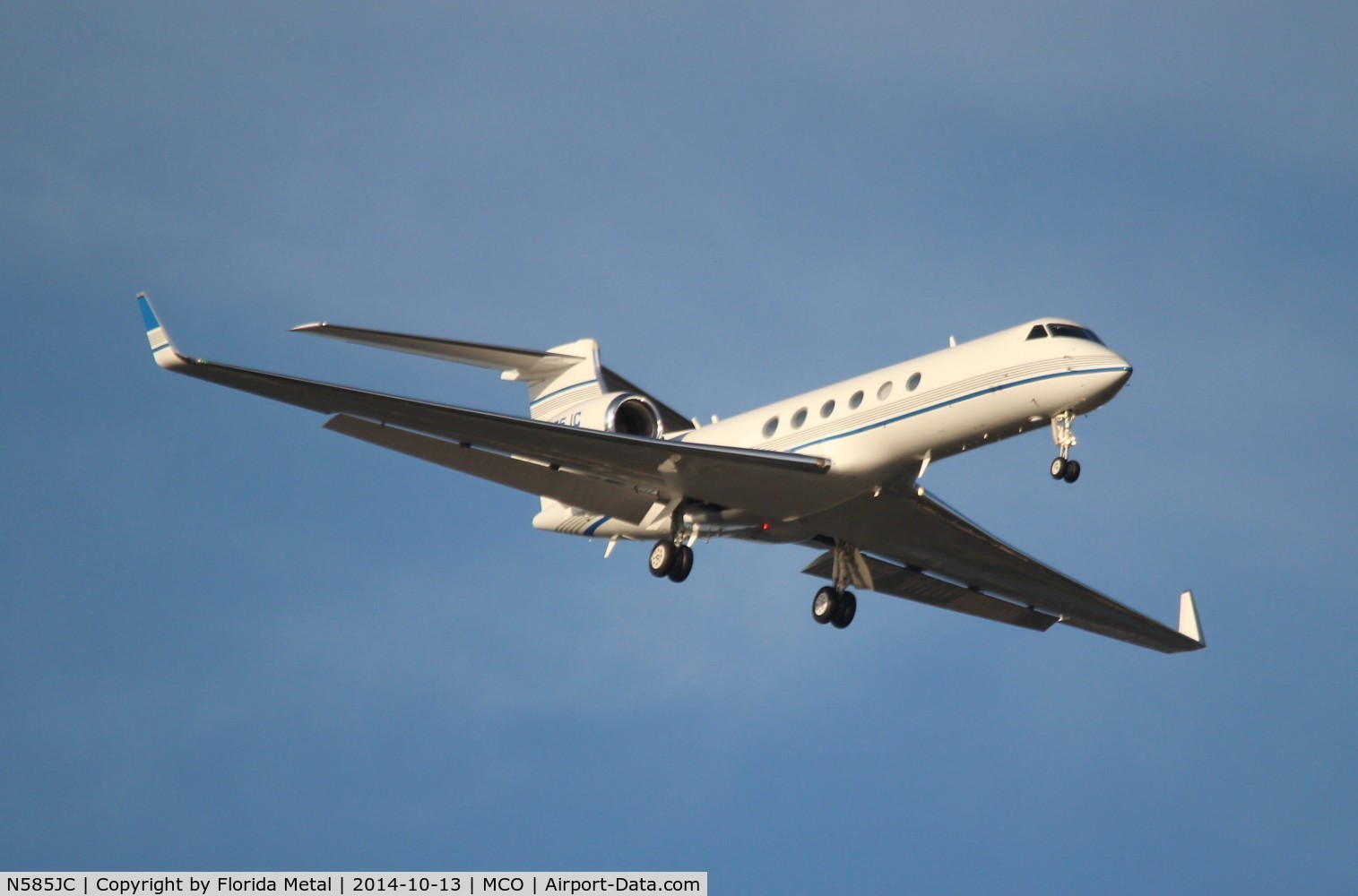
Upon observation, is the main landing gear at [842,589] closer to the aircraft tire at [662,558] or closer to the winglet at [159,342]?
the aircraft tire at [662,558]

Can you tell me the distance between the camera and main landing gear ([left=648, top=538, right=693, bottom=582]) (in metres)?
23.9

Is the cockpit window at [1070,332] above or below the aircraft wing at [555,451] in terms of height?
above

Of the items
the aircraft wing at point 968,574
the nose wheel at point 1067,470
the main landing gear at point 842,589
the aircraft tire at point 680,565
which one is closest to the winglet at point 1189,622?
the aircraft wing at point 968,574

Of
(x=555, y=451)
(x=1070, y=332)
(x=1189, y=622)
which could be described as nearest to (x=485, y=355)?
(x=555, y=451)

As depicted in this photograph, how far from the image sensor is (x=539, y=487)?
2458 cm

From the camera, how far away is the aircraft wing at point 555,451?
21375 millimetres

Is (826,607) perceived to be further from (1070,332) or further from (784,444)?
(1070,332)

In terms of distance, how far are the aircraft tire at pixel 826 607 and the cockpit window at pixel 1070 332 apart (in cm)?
558

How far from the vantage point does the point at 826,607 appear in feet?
82.8

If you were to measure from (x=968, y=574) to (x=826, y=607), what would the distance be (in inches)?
113

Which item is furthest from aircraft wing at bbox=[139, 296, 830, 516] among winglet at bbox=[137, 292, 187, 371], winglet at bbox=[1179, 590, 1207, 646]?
winglet at bbox=[1179, 590, 1207, 646]

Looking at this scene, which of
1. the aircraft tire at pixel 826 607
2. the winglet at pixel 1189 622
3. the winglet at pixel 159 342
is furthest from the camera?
the winglet at pixel 1189 622

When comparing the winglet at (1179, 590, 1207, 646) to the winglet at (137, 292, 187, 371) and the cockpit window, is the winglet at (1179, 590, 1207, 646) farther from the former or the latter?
the winglet at (137, 292, 187, 371)

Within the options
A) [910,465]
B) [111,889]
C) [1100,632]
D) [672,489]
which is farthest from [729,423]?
[111,889]
